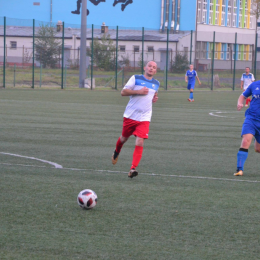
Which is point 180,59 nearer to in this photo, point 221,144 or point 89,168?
point 221,144

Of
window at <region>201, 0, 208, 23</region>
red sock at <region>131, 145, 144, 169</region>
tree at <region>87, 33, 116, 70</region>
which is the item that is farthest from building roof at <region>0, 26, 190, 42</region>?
red sock at <region>131, 145, 144, 169</region>

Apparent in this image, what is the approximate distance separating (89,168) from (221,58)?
39.6m

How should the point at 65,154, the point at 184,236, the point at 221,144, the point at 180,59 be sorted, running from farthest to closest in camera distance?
1. the point at 180,59
2. the point at 221,144
3. the point at 65,154
4. the point at 184,236

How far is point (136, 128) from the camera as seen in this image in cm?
855

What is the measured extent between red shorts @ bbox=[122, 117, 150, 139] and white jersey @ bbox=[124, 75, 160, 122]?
69 millimetres

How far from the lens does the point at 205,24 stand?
229 feet

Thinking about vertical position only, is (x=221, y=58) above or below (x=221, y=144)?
above

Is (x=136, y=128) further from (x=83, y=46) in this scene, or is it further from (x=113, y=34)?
(x=113, y=34)

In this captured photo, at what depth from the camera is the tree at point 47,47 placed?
37.5 m

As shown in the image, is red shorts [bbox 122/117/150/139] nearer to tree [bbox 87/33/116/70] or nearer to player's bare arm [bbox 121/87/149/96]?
player's bare arm [bbox 121/87/149/96]

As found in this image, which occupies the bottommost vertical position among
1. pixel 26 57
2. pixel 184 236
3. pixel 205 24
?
pixel 184 236

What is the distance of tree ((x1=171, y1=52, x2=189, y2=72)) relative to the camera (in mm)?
42719

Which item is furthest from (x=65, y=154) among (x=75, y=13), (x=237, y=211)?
(x=75, y=13)

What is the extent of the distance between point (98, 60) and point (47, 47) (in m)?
4.14
